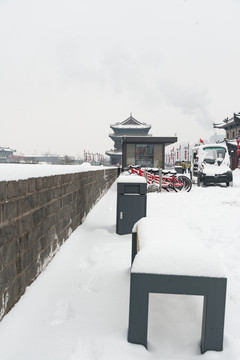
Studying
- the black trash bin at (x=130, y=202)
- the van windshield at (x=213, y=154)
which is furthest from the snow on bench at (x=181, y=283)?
the van windshield at (x=213, y=154)

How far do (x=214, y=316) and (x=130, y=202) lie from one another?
328cm

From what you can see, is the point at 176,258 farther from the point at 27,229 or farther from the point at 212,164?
the point at 212,164

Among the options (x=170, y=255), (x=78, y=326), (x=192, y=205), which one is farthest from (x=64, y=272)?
(x=192, y=205)

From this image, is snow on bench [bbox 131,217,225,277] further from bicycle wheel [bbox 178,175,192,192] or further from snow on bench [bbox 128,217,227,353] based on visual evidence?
bicycle wheel [bbox 178,175,192,192]

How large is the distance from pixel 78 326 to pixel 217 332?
1075 millimetres

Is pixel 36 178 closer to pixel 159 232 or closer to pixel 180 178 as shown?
pixel 159 232

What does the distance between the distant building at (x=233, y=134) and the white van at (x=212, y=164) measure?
61.2 feet

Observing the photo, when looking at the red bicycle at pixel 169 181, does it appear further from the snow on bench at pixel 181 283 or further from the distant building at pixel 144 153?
the distant building at pixel 144 153

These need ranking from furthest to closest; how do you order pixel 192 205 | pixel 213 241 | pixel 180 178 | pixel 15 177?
pixel 180 178 < pixel 192 205 < pixel 213 241 < pixel 15 177

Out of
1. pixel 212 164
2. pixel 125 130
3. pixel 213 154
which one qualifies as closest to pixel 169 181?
pixel 212 164

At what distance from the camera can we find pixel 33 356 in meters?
1.92

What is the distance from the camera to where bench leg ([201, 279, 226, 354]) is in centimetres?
190

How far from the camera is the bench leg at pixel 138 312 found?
191 cm

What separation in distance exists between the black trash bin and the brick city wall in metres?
1.07
